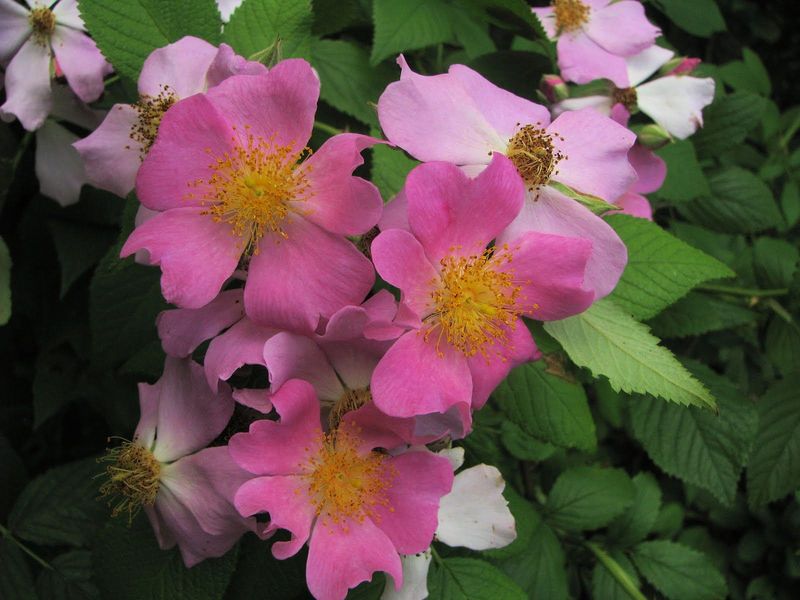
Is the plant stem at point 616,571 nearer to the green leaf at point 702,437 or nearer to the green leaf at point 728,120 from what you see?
the green leaf at point 702,437

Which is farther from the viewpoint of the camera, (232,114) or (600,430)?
(600,430)

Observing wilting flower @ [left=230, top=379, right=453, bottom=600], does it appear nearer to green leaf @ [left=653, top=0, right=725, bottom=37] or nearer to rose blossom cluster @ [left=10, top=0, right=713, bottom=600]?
rose blossom cluster @ [left=10, top=0, right=713, bottom=600]

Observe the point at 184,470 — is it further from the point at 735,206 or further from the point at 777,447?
the point at 735,206

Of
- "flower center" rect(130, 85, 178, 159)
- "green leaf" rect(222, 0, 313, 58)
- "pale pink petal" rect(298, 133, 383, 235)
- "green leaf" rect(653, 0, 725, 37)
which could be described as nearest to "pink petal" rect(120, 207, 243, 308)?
"pale pink petal" rect(298, 133, 383, 235)

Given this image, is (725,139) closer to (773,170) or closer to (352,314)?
(773,170)

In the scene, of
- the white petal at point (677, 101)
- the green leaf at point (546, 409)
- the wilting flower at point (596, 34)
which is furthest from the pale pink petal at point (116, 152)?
the white petal at point (677, 101)

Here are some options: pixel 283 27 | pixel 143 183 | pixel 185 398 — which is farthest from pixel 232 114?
pixel 185 398
